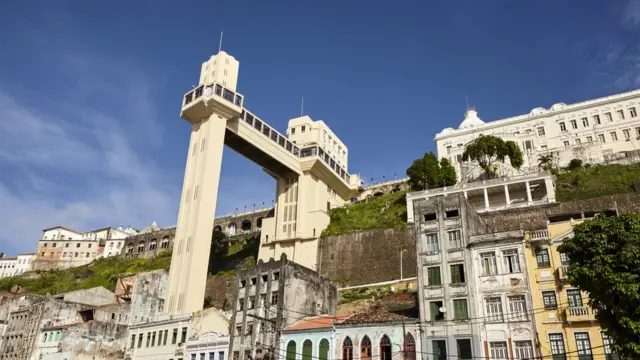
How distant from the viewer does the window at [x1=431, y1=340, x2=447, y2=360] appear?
35.8 m

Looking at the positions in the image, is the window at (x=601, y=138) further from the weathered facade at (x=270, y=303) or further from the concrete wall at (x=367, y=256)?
the weathered facade at (x=270, y=303)

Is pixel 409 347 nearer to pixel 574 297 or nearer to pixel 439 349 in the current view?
pixel 439 349

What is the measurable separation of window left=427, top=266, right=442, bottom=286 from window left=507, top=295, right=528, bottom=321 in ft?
17.1

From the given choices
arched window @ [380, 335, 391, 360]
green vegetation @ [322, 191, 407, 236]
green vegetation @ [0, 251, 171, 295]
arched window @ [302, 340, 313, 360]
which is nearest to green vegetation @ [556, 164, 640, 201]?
green vegetation @ [322, 191, 407, 236]

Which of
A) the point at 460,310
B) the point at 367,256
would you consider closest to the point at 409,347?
the point at 460,310

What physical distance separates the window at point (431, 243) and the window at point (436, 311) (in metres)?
4.13

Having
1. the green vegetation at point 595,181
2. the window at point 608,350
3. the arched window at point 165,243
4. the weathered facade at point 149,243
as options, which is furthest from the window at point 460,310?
the arched window at point 165,243

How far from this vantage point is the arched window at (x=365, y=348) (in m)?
38.1

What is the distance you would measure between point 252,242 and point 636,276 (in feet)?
227

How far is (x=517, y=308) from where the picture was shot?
116 feet

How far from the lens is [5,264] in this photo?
443ft

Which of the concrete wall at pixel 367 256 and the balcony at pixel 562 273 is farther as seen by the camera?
the concrete wall at pixel 367 256

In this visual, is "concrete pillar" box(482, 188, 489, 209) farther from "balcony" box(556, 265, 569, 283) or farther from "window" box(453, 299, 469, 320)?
"balcony" box(556, 265, 569, 283)

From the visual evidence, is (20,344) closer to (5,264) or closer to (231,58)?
(231,58)
